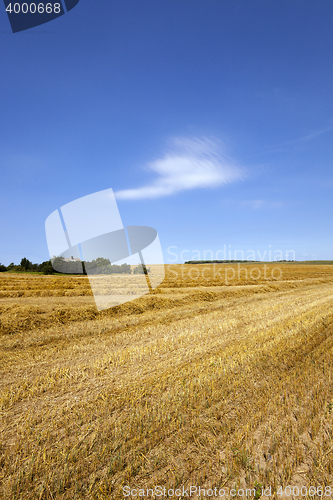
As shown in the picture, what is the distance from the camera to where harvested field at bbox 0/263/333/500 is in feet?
9.23

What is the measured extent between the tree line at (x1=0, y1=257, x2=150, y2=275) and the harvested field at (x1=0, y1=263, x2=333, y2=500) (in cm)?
1219

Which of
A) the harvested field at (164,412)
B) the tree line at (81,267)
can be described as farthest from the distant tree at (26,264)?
the harvested field at (164,412)

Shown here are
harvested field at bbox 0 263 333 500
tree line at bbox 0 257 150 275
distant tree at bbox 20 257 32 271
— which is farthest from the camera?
distant tree at bbox 20 257 32 271

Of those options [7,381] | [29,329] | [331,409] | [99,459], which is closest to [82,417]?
[99,459]

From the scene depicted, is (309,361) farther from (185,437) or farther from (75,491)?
(75,491)

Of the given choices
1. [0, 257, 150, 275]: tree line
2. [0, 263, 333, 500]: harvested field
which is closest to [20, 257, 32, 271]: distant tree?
[0, 257, 150, 275]: tree line

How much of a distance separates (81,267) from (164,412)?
2257 cm

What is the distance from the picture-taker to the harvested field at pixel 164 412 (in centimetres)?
281

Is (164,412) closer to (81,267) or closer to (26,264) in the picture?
(81,267)

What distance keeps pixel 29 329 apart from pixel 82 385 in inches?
213

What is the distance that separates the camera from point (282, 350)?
6.45 meters

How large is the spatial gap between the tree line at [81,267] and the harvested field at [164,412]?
12193 mm

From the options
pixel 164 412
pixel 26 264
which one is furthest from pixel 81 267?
pixel 26 264

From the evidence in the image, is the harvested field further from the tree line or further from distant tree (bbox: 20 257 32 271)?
distant tree (bbox: 20 257 32 271)
